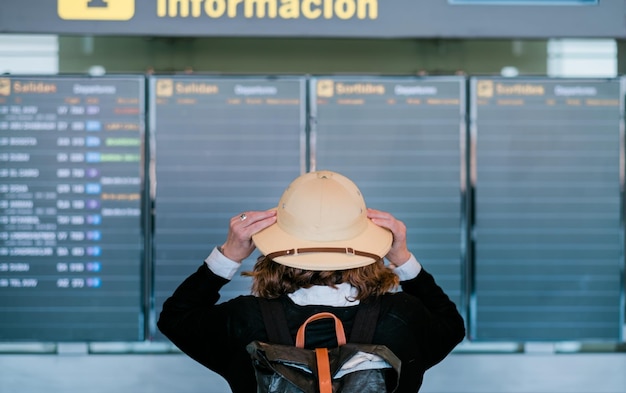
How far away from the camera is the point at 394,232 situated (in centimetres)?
206

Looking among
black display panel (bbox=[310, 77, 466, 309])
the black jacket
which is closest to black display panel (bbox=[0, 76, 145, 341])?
black display panel (bbox=[310, 77, 466, 309])

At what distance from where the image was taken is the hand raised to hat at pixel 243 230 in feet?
6.45

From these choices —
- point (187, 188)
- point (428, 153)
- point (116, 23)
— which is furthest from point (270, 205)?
point (116, 23)

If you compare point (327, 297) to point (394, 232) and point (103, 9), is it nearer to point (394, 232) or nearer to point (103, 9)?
point (394, 232)

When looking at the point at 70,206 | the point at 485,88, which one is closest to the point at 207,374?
the point at 70,206

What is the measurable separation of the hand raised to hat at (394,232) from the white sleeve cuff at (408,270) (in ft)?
0.04

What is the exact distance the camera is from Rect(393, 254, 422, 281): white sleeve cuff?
7.04ft

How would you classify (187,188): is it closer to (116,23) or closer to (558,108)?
(116,23)

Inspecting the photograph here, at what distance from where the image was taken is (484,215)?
393 centimetres

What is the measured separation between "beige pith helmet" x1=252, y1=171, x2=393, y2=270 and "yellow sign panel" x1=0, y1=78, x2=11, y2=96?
2.30 meters

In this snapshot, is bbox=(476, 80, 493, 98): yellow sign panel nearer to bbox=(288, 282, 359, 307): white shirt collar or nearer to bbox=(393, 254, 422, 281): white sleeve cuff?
→ bbox=(393, 254, 422, 281): white sleeve cuff

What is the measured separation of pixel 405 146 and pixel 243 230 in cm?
206

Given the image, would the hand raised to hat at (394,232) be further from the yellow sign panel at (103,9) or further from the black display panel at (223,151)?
the yellow sign panel at (103,9)

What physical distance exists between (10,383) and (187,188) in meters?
1.27
